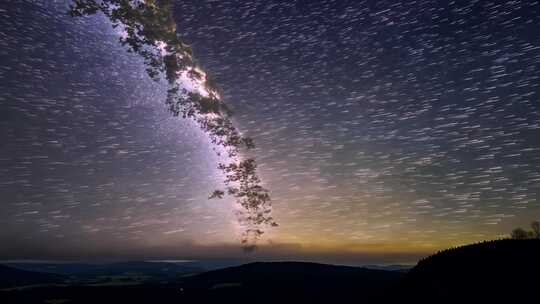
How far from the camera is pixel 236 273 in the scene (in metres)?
189

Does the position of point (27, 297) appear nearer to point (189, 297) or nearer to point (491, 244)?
point (189, 297)

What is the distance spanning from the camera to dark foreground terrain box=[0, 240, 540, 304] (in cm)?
3259

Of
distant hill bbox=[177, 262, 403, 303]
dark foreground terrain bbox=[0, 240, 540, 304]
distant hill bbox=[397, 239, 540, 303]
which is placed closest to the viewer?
distant hill bbox=[397, 239, 540, 303]

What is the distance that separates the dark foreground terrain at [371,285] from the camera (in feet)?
107

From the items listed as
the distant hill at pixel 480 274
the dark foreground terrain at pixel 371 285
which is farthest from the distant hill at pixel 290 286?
the distant hill at pixel 480 274

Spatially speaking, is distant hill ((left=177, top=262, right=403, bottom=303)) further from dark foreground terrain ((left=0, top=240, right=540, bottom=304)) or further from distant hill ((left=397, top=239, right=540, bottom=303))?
distant hill ((left=397, top=239, right=540, bottom=303))

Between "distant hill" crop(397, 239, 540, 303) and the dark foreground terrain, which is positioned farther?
the dark foreground terrain

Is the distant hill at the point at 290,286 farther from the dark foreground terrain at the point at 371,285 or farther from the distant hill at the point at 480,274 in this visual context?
the distant hill at the point at 480,274

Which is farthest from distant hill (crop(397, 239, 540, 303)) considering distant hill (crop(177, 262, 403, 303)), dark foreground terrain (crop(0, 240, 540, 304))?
distant hill (crop(177, 262, 403, 303))

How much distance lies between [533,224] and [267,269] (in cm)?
13797

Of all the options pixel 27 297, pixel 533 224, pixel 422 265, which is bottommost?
pixel 27 297

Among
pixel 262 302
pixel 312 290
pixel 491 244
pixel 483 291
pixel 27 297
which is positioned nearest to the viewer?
pixel 483 291

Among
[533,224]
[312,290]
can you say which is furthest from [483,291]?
[312,290]

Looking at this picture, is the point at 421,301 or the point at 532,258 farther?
the point at 421,301
